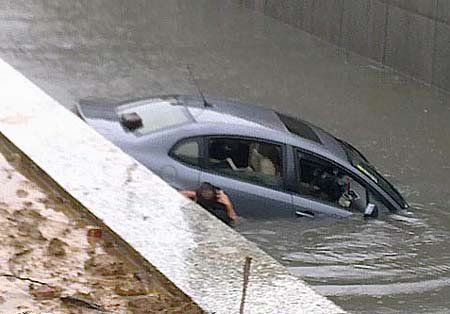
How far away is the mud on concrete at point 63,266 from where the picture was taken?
382 centimetres

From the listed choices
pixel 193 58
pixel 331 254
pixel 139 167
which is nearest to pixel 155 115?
pixel 331 254

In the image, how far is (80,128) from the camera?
564 centimetres

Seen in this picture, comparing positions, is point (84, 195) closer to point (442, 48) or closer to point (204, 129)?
point (204, 129)

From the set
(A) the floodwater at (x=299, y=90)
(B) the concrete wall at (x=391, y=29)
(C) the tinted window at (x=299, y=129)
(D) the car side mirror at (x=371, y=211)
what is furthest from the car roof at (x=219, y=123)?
(B) the concrete wall at (x=391, y=29)

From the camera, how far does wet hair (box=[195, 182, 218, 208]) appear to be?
7.18 meters

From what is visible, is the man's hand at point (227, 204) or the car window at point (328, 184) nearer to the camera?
the man's hand at point (227, 204)

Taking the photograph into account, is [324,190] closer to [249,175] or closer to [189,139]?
[249,175]

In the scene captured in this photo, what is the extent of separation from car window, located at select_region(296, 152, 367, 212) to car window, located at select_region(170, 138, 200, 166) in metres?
0.75

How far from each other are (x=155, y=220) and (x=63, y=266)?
41cm

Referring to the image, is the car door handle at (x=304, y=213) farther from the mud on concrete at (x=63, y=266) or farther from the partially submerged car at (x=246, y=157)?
the mud on concrete at (x=63, y=266)

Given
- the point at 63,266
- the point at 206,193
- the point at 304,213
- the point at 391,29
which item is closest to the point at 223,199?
the point at 206,193

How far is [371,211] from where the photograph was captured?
26.7ft

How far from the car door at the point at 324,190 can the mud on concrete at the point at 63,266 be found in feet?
10.2

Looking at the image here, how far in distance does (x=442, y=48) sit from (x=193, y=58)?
3269 millimetres
